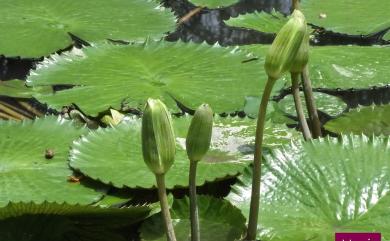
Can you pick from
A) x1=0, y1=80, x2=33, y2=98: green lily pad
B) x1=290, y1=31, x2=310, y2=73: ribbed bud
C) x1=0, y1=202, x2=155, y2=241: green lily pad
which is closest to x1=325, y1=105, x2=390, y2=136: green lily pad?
x1=290, y1=31, x2=310, y2=73: ribbed bud

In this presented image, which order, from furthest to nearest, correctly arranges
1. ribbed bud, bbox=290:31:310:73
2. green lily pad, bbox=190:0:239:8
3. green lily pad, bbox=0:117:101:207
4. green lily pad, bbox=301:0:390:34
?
green lily pad, bbox=190:0:239:8 < green lily pad, bbox=301:0:390:34 < green lily pad, bbox=0:117:101:207 < ribbed bud, bbox=290:31:310:73

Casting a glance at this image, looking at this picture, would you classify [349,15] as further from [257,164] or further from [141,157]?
[257,164]

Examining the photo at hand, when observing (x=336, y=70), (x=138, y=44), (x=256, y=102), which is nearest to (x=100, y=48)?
(x=138, y=44)

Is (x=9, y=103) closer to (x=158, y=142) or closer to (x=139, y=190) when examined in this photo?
(x=139, y=190)

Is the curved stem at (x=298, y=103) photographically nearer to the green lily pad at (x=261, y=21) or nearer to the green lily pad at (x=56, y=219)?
the green lily pad at (x=56, y=219)

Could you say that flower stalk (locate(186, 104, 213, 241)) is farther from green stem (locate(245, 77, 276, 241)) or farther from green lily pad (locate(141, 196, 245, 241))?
green lily pad (locate(141, 196, 245, 241))

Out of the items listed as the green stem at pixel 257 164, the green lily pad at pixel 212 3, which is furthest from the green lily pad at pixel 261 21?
the green stem at pixel 257 164

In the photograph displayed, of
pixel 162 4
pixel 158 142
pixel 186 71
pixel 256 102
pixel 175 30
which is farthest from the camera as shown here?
pixel 162 4
